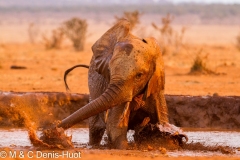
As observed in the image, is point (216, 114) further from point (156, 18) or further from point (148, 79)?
point (156, 18)

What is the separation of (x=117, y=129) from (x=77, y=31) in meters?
23.0

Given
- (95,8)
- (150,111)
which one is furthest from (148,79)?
(95,8)

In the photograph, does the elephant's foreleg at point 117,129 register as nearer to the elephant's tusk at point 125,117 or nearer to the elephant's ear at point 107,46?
the elephant's tusk at point 125,117

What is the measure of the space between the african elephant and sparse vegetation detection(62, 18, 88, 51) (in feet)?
71.6

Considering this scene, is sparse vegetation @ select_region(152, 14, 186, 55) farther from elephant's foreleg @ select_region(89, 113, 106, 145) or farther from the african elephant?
the african elephant

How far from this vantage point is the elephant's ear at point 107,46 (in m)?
7.47

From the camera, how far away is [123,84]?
687cm

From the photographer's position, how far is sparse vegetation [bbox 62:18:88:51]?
2991cm

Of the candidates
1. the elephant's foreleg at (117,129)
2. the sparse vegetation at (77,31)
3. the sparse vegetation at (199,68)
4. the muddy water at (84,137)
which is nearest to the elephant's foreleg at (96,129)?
the muddy water at (84,137)

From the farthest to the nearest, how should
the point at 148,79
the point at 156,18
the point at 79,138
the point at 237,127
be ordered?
the point at 156,18
the point at 237,127
the point at 79,138
the point at 148,79

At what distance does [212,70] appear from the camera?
18641 millimetres

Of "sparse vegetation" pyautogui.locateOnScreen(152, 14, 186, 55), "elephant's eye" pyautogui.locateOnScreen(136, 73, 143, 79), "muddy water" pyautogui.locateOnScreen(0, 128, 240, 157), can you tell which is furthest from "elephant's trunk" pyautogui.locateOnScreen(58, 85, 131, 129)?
"sparse vegetation" pyautogui.locateOnScreen(152, 14, 186, 55)

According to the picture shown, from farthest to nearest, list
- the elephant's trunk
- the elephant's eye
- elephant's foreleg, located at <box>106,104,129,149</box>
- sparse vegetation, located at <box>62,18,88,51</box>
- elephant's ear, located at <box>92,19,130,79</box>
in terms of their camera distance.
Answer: sparse vegetation, located at <box>62,18,88,51</box>
elephant's ear, located at <box>92,19,130,79</box>
elephant's foreleg, located at <box>106,104,129,149</box>
the elephant's eye
the elephant's trunk

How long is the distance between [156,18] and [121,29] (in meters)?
71.9
